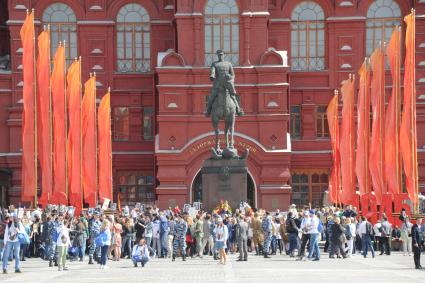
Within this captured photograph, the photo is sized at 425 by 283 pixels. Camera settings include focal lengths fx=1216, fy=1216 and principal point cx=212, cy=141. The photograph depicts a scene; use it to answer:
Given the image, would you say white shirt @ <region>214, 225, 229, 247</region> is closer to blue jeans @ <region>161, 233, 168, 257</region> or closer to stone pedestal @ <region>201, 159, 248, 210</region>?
blue jeans @ <region>161, 233, 168, 257</region>

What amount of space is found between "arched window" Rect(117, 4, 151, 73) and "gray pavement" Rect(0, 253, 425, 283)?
98.7 feet

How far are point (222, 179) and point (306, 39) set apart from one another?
2306cm

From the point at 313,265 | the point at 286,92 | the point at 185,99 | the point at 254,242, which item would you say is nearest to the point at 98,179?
the point at 185,99

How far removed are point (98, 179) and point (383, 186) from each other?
18.3 meters

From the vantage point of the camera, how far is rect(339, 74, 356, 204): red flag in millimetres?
58812

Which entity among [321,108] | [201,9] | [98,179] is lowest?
[98,179]

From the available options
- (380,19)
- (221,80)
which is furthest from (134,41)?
(221,80)

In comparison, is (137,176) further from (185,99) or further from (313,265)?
(313,265)

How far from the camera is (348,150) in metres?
60.7

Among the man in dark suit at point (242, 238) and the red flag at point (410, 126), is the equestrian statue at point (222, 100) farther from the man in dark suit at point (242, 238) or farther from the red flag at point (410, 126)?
the man in dark suit at point (242, 238)

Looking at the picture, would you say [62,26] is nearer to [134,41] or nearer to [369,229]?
[134,41]

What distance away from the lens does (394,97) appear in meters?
52.2

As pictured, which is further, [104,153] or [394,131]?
[104,153]

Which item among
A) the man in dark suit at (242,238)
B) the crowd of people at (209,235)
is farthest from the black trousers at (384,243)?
the man in dark suit at (242,238)
